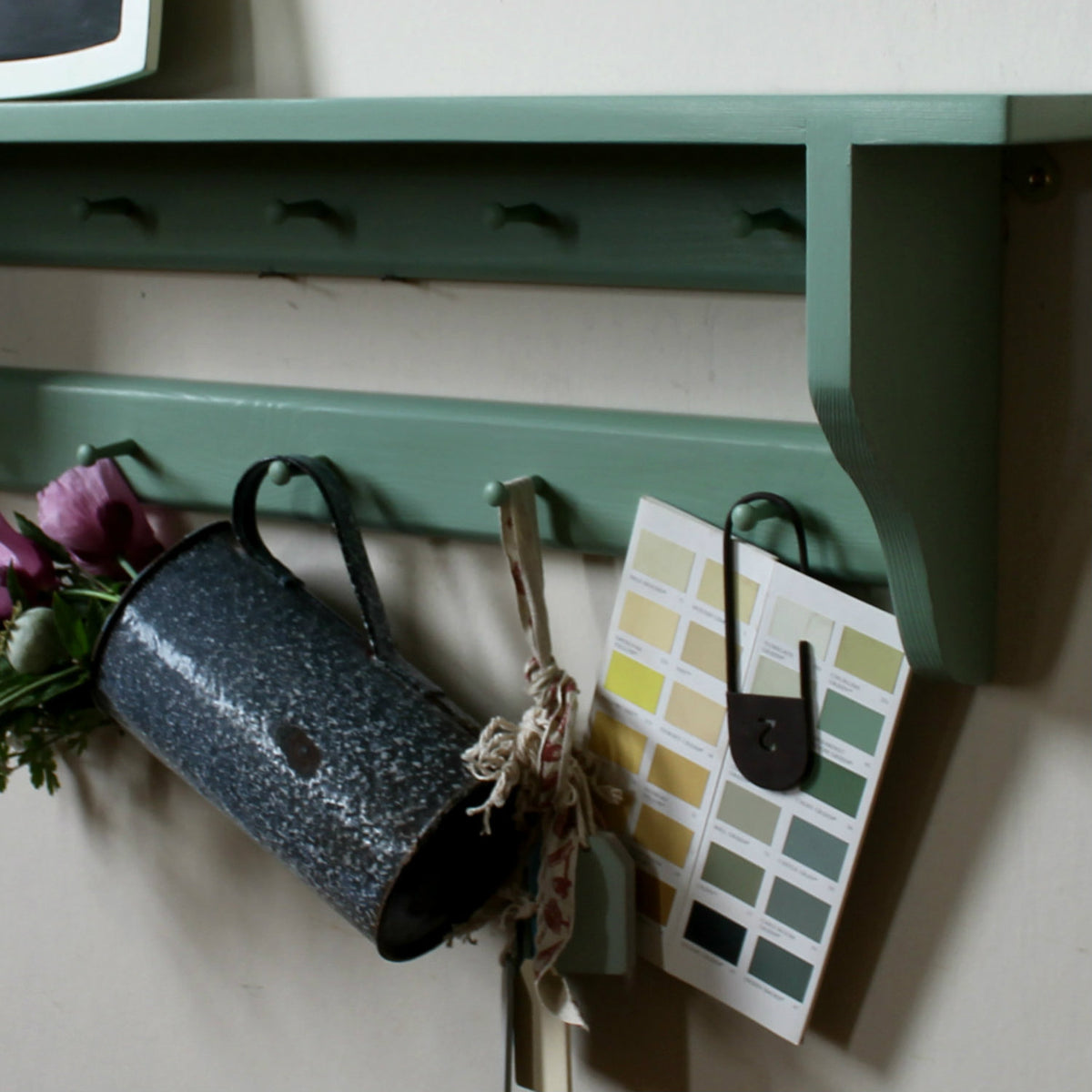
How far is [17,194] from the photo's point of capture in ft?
2.53

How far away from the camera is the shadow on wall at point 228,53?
2.25ft

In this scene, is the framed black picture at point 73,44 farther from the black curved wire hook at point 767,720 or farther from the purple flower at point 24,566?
the black curved wire hook at point 767,720

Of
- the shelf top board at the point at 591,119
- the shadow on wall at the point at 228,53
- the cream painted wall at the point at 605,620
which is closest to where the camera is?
the shelf top board at the point at 591,119

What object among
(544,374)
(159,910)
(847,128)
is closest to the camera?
(847,128)

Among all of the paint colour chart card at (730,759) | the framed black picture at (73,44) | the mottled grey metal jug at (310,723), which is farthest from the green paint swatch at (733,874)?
the framed black picture at (73,44)

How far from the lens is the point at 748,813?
639mm

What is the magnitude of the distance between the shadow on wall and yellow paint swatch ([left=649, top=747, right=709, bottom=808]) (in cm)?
38

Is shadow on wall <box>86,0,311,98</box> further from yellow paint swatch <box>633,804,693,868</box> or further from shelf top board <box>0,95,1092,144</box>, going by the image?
yellow paint swatch <box>633,804,693,868</box>

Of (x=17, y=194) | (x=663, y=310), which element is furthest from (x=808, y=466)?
(x=17, y=194)

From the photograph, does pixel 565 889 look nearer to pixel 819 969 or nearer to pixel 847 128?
pixel 819 969

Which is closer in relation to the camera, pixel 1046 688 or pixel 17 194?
pixel 1046 688

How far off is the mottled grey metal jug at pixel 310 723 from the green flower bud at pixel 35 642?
0.14 ft

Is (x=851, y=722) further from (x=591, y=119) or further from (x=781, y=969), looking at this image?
(x=591, y=119)

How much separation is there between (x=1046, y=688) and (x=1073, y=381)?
0.14m
